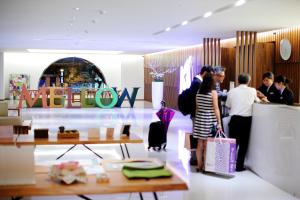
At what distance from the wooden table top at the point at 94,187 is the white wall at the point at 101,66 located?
2586cm

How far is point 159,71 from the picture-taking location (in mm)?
23922

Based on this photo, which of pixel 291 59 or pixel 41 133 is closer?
pixel 41 133

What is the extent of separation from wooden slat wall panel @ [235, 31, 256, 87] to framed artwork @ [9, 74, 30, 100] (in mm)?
17659

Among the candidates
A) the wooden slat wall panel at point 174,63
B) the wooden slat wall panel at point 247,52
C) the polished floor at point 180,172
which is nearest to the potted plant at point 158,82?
the wooden slat wall panel at point 174,63

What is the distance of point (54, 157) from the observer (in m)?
8.73

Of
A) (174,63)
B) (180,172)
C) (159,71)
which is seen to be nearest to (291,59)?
(180,172)

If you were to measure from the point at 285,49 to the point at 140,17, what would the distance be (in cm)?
481

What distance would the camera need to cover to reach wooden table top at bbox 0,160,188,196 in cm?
283

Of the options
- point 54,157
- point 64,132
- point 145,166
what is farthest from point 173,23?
point 145,166

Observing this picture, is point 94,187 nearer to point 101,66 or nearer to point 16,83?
point 16,83

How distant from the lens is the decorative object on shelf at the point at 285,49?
40.5 feet

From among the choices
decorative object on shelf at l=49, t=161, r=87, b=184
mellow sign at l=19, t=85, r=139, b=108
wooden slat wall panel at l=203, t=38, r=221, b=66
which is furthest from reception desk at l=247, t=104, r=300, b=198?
mellow sign at l=19, t=85, r=139, b=108

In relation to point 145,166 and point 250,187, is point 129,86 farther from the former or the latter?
point 145,166

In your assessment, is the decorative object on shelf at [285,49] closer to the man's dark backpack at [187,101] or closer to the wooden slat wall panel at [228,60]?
the wooden slat wall panel at [228,60]
